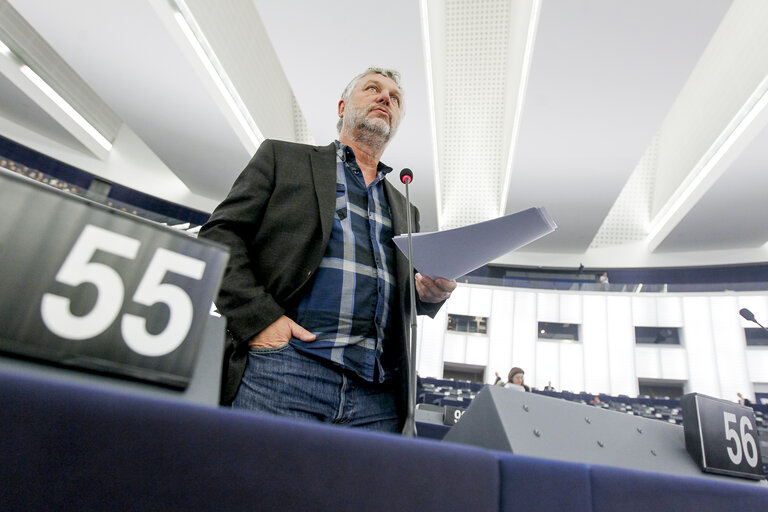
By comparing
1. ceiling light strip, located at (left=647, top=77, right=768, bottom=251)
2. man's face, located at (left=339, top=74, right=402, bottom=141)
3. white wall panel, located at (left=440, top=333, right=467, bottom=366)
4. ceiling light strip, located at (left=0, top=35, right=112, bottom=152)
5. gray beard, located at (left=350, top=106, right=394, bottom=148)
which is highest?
ceiling light strip, located at (left=647, top=77, right=768, bottom=251)

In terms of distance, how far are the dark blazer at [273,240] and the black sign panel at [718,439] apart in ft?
2.02

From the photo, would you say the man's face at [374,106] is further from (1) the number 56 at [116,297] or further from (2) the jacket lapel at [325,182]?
(1) the number 56 at [116,297]

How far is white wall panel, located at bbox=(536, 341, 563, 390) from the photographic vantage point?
1108 centimetres

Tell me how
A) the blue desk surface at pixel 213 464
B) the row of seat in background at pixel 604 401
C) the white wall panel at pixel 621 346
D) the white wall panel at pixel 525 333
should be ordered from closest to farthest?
the blue desk surface at pixel 213 464 → the row of seat in background at pixel 604 401 → the white wall panel at pixel 621 346 → the white wall panel at pixel 525 333

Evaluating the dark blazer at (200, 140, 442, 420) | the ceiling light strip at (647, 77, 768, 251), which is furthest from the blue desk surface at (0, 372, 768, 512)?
the ceiling light strip at (647, 77, 768, 251)

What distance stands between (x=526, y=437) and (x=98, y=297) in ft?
1.93

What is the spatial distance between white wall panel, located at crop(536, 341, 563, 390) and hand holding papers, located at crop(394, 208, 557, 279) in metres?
11.0

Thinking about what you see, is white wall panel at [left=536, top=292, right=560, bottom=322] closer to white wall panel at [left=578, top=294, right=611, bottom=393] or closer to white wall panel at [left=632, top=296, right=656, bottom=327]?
white wall panel at [left=578, top=294, right=611, bottom=393]

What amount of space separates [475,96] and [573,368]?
715 cm

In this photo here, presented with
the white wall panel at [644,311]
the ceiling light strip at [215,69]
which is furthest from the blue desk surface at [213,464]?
the white wall panel at [644,311]

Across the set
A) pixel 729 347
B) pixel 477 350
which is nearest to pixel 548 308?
pixel 477 350

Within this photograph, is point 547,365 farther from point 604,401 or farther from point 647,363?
point 604,401

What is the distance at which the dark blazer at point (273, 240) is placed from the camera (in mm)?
948

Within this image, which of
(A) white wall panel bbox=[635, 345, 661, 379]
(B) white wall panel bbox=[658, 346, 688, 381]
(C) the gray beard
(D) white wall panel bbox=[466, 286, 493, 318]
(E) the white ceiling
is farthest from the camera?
(D) white wall panel bbox=[466, 286, 493, 318]
